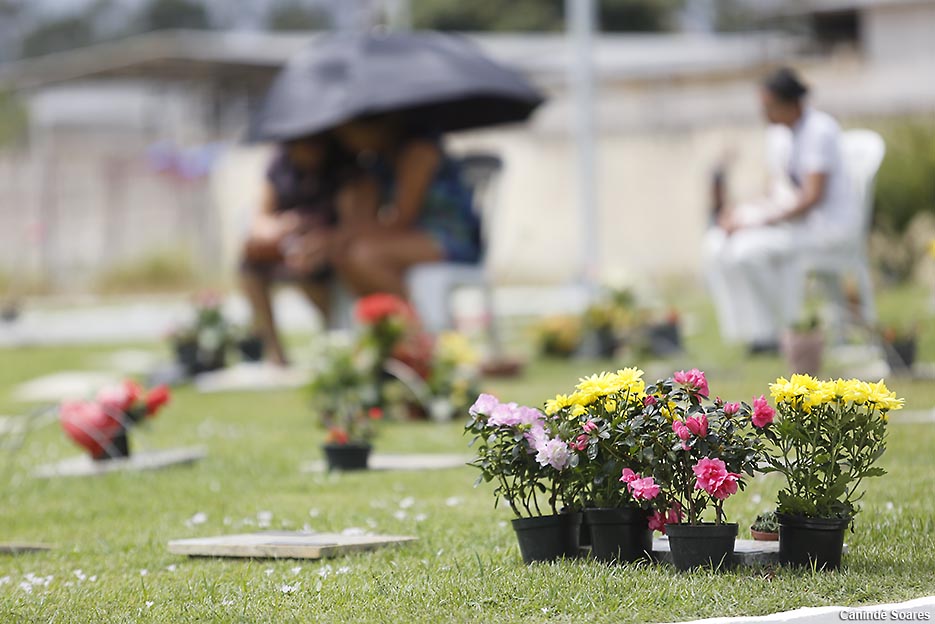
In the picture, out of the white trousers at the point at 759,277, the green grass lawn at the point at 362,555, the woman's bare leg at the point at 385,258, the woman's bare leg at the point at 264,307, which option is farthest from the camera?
the woman's bare leg at the point at 264,307

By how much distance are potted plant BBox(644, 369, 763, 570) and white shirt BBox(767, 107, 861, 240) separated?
235 inches

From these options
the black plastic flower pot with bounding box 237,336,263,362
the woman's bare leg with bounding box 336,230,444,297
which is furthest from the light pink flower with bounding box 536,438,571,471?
the black plastic flower pot with bounding box 237,336,263,362

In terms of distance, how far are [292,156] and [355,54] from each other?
88cm

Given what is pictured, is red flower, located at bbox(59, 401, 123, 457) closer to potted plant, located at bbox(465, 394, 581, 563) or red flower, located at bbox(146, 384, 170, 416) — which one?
red flower, located at bbox(146, 384, 170, 416)

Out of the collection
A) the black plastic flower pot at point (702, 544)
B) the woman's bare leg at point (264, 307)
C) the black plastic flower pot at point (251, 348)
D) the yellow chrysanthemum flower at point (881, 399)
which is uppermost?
the yellow chrysanthemum flower at point (881, 399)

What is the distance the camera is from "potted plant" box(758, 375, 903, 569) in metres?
3.96

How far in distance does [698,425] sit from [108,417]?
4000 mm

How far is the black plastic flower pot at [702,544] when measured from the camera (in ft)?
13.2

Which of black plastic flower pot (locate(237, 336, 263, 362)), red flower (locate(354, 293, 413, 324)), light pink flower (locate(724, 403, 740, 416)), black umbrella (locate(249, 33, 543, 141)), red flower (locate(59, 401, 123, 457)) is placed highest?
black umbrella (locate(249, 33, 543, 141))

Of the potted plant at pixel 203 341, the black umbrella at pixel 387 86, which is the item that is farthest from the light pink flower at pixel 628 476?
the potted plant at pixel 203 341

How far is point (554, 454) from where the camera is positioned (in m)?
4.16

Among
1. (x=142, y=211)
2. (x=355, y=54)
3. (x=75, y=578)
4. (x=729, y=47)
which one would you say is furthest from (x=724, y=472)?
(x=729, y=47)

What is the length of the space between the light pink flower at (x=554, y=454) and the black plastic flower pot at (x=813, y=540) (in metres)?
0.56

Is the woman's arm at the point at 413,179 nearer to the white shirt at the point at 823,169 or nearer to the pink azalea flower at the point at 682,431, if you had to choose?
the white shirt at the point at 823,169
